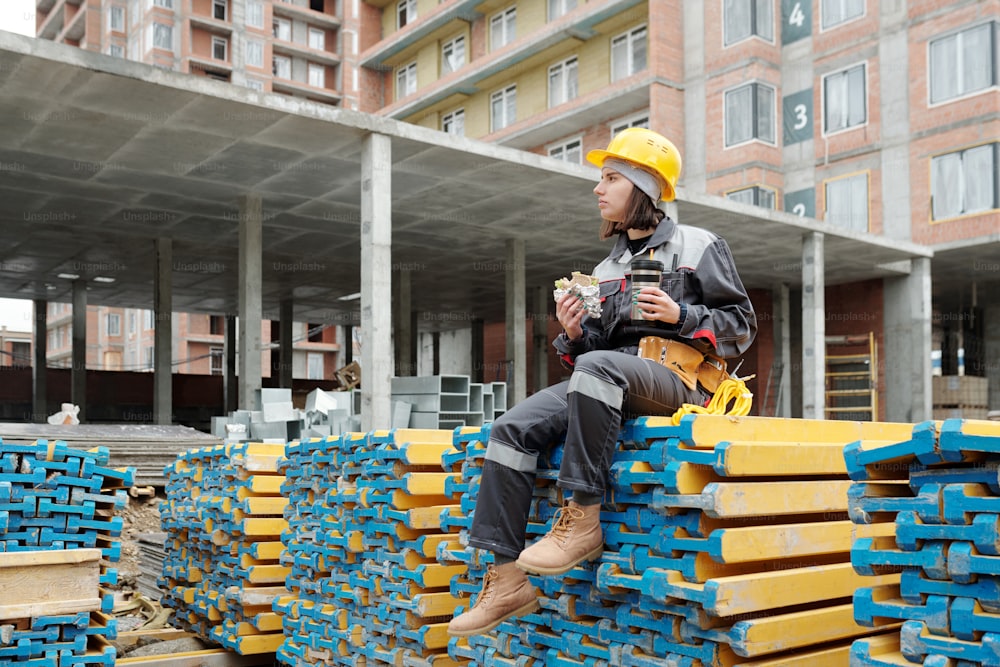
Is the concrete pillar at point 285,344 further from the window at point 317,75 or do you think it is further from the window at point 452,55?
the window at point 317,75

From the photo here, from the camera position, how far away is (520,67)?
35562 mm

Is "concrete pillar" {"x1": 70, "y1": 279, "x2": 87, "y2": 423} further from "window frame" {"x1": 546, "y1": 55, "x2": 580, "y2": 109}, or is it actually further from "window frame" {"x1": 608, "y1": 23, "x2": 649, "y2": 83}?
"window frame" {"x1": 608, "y1": 23, "x2": 649, "y2": 83}

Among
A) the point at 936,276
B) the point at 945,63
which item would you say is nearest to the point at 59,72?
the point at 945,63

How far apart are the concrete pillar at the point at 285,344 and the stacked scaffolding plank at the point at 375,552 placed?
25616 millimetres

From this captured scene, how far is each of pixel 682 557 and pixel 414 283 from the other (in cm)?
2649

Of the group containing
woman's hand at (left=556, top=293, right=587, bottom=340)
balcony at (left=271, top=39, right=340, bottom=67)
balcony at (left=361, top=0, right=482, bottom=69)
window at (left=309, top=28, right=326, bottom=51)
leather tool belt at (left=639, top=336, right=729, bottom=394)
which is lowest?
leather tool belt at (left=639, top=336, right=729, bottom=394)

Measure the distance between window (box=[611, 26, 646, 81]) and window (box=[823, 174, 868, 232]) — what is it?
8.22 metres

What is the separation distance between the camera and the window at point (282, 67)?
211 ft

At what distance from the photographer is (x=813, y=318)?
2027 centimetres

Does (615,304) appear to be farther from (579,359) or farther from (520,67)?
(520,67)

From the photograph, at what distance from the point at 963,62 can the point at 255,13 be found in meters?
50.0

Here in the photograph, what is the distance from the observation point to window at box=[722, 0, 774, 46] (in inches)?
1114

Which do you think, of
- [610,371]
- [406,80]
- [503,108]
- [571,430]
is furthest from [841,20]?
[571,430]

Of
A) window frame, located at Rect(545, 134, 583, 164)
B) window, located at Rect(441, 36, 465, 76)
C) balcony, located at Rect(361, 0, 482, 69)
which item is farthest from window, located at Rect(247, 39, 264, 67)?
window frame, located at Rect(545, 134, 583, 164)
